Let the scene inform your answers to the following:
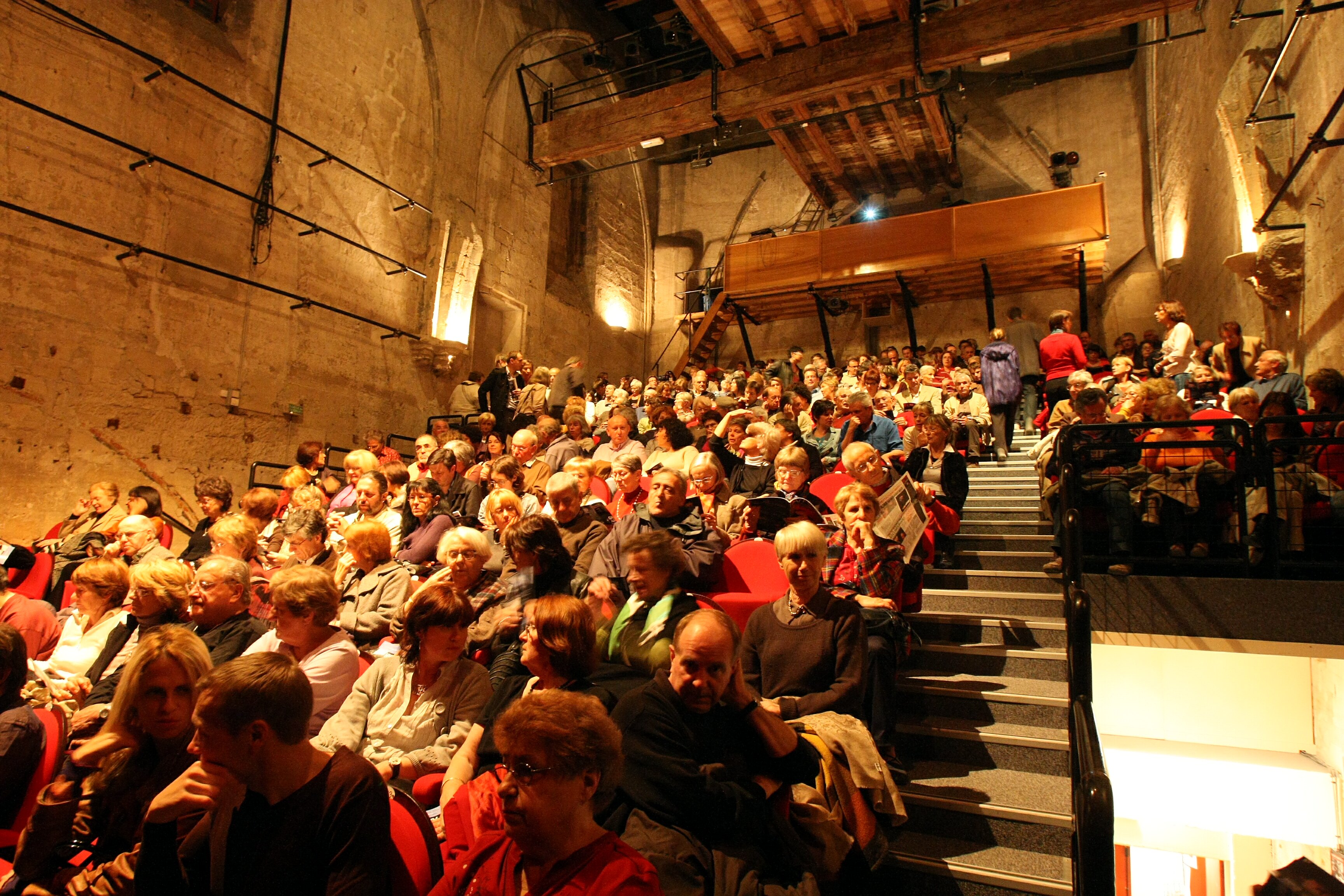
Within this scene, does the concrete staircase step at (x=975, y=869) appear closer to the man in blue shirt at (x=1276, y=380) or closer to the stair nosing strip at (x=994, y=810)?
the stair nosing strip at (x=994, y=810)

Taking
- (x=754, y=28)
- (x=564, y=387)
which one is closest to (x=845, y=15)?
(x=754, y=28)

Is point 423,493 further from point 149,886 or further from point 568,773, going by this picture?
point 568,773

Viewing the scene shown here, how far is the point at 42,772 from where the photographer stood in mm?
2443

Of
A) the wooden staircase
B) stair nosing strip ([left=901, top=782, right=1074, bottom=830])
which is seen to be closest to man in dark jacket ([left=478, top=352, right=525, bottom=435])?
the wooden staircase

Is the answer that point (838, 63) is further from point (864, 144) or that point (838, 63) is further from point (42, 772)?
point (42, 772)

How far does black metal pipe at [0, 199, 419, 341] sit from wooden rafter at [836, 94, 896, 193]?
651cm

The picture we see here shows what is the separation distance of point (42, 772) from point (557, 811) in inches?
79.7

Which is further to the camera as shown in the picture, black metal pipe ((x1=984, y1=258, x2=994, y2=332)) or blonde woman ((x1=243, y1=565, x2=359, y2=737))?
black metal pipe ((x1=984, y1=258, x2=994, y2=332))

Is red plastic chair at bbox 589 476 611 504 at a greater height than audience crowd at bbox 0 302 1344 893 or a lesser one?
greater

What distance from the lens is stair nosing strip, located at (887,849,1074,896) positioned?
2387mm

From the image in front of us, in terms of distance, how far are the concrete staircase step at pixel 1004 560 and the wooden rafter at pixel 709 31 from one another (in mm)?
6966

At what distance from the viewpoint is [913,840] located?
2680mm

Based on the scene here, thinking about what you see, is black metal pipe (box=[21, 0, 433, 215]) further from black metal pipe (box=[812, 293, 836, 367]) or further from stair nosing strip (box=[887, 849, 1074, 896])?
stair nosing strip (box=[887, 849, 1074, 896])

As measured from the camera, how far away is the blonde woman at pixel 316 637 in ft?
9.04
